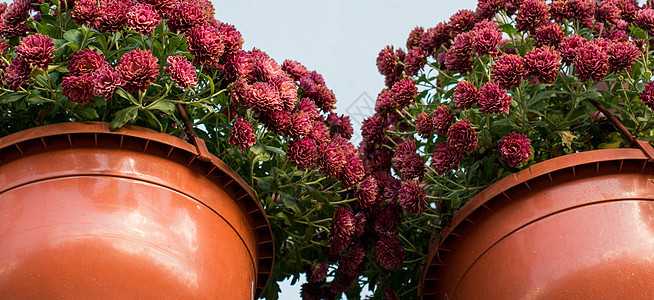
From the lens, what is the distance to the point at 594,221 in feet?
4.50

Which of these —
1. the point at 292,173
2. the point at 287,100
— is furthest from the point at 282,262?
the point at 287,100

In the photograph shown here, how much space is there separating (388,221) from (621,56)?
2.00 feet

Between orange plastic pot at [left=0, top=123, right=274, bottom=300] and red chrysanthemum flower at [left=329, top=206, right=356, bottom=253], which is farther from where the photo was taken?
red chrysanthemum flower at [left=329, top=206, right=356, bottom=253]

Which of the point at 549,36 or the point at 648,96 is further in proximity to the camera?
the point at 549,36

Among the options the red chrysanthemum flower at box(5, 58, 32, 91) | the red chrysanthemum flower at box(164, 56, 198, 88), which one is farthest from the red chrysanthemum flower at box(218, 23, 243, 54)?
the red chrysanthemum flower at box(5, 58, 32, 91)

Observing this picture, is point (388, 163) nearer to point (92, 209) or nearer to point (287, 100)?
point (287, 100)

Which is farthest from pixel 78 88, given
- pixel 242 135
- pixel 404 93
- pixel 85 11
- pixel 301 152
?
pixel 404 93

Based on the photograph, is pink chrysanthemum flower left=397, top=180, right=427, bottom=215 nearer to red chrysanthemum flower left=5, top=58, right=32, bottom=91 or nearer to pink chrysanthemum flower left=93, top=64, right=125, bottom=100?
pink chrysanthemum flower left=93, top=64, right=125, bottom=100

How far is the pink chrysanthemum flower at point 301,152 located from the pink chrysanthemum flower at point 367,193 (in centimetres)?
19

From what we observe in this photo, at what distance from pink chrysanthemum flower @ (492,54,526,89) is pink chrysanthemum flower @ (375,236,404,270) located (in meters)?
0.44

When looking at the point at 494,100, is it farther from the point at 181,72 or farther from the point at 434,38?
the point at 181,72

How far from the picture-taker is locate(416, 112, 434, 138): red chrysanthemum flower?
1619 mm

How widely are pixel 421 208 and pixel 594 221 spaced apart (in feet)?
1.21

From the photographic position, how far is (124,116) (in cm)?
131
